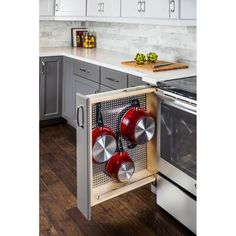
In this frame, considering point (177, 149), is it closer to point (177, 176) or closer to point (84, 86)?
point (177, 176)

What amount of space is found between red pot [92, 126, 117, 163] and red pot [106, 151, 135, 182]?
0.07 m

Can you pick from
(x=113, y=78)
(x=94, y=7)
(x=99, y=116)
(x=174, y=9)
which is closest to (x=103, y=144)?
(x=99, y=116)

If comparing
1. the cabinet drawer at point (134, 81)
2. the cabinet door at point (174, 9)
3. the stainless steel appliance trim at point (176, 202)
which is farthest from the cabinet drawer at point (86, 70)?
the stainless steel appliance trim at point (176, 202)

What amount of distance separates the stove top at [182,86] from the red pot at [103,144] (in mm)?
449

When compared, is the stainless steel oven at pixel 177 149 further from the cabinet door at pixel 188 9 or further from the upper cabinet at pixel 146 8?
the upper cabinet at pixel 146 8

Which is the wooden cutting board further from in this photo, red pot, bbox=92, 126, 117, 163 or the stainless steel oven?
red pot, bbox=92, 126, 117, 163

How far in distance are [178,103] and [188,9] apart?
890mm

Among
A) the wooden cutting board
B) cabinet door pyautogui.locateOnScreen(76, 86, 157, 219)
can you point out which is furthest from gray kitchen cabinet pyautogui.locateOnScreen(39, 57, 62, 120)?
cabinet door pyautogui.locateOnScreen(76, 86, 157, 219)
